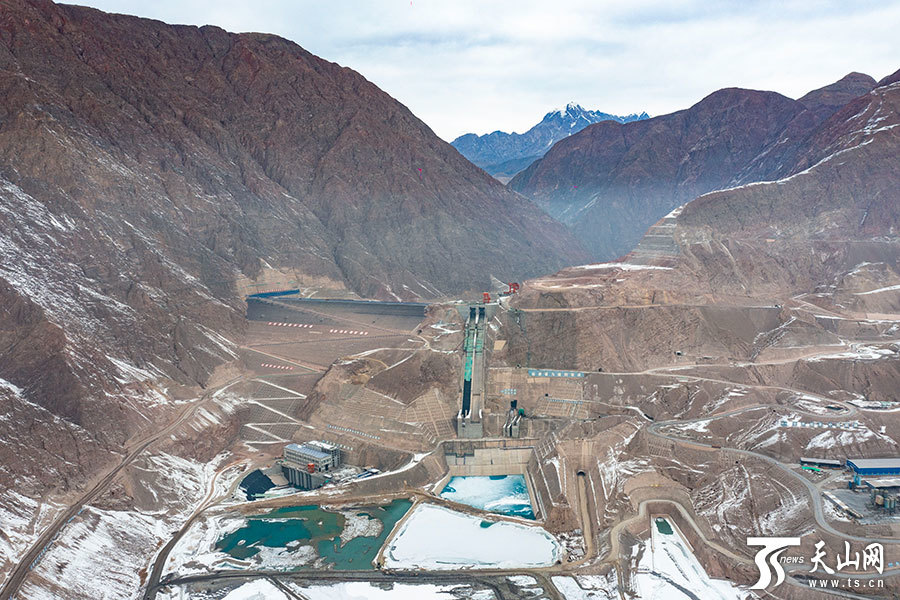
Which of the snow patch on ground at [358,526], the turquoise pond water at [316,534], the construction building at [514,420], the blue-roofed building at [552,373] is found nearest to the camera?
the turquoise pond water at [316,534]

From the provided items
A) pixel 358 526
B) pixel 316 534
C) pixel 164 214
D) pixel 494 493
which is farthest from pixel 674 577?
pixel 164 214

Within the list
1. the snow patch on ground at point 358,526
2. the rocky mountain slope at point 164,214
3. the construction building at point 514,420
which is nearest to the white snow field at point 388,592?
the snow patch on ground at point 358,526

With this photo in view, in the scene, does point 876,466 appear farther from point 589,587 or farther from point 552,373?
point 552,373

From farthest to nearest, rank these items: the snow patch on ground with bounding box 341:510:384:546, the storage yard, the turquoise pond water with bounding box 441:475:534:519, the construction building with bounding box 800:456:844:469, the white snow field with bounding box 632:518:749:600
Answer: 1. the turquoise pond water with bounding box 441:475:534:519
2. the snow patch on ground with bounding box 341:510:384:546
3. the construction building with bounding box 800:456:844:469
4. the storage yard
5. the white snow field with bounding box 632:518:749:600

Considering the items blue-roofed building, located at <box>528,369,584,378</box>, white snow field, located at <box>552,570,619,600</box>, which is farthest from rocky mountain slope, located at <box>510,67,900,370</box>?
white snow field, located at <box>552,570,619,600</box>

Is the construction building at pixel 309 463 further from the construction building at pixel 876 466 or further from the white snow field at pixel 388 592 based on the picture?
the construction building at pixel 876 466

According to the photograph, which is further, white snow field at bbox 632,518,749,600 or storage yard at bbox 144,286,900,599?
storage yard at bbox 144,286,900,599

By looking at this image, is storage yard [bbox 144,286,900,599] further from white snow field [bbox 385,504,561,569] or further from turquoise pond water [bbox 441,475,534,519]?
turquoise pond water [bbox 441,475,534,519]
